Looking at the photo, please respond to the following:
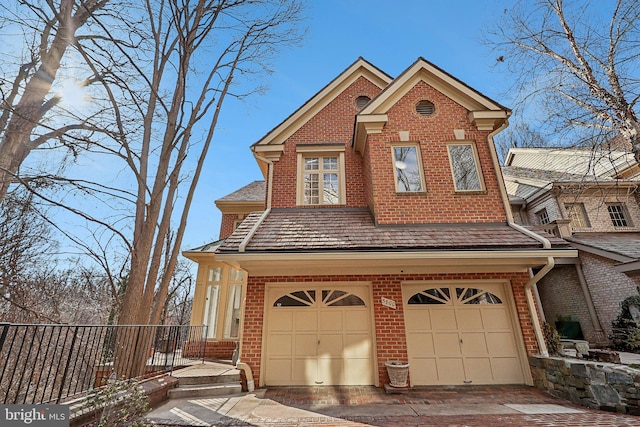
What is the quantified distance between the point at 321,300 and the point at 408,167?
4184mm

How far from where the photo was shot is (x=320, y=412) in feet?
15.6

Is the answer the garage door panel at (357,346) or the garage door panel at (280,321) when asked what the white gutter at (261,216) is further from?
the garage door panel at (357,346)

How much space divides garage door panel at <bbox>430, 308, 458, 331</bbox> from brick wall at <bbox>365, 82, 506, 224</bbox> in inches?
85.6

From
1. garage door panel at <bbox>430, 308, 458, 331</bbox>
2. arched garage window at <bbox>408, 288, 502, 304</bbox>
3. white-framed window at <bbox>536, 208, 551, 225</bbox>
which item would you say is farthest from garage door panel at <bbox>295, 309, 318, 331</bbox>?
white-framed window at <bbox>536, 208, 551, 225</bbox>

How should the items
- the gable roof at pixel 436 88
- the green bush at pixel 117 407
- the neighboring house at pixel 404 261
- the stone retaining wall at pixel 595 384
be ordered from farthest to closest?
the gable roof at pixel 436 88, the neighboring house at pixel 404 261, the stone retaining wall at pixel 595 384, the green bush at pixel 117 407

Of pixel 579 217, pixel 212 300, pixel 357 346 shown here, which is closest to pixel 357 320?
pixel 357 346

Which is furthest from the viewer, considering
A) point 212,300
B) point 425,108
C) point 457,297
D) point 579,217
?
point 579,217

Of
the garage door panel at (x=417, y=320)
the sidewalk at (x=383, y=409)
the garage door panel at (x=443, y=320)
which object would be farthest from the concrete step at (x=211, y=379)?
the garage door panel at (x=443, y=320)

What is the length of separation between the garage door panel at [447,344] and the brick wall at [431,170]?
270 cm

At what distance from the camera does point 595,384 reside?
4.90 meters

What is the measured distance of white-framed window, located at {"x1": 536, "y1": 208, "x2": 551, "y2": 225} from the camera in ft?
45.8

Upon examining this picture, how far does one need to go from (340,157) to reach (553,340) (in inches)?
275

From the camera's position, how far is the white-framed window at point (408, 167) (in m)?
7.56

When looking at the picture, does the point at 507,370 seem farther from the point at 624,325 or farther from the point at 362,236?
the point at 624,325
